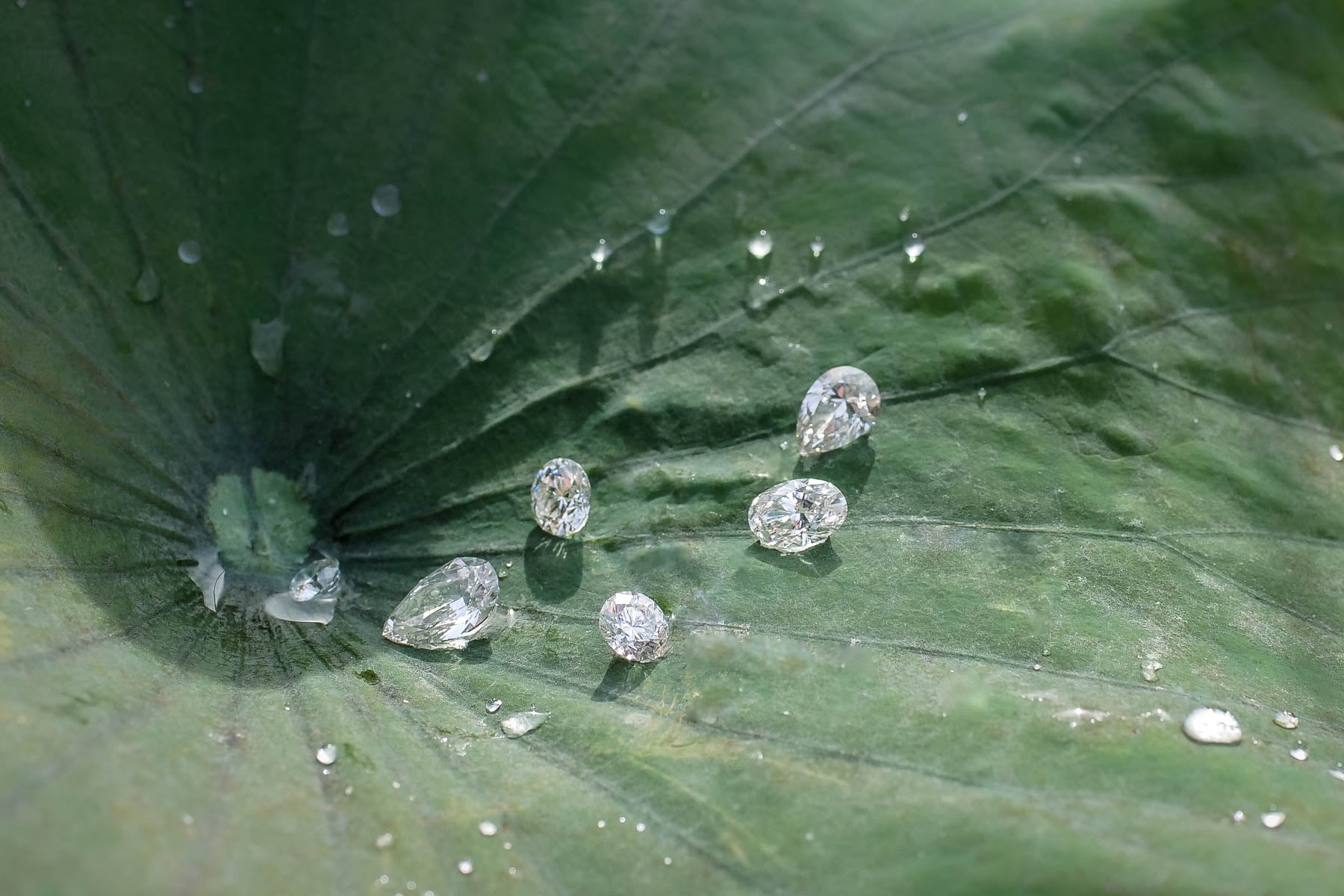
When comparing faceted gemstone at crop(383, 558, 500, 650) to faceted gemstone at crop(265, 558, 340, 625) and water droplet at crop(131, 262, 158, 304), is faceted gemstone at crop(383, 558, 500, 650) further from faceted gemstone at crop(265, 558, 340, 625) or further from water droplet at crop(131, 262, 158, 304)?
water droplet at crop(131, 262, 158, 304)

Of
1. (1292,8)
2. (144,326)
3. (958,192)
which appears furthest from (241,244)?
(1292,8)

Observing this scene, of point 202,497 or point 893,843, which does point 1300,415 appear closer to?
point 893,843

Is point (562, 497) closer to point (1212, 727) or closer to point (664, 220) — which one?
point (664, 220)

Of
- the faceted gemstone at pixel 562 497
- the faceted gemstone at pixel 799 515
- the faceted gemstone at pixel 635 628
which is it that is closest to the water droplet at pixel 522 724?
the faceted gemstone at pixel 635 628

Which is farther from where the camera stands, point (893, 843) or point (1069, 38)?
point (1069, 38)

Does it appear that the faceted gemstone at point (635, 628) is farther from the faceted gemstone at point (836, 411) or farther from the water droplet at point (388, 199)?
the water droplet at point (388, 199)

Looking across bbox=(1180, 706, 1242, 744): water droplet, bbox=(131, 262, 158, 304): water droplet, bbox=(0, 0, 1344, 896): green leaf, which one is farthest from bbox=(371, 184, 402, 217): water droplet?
bbox=(1180, 706, 1242, 744): water droplet
